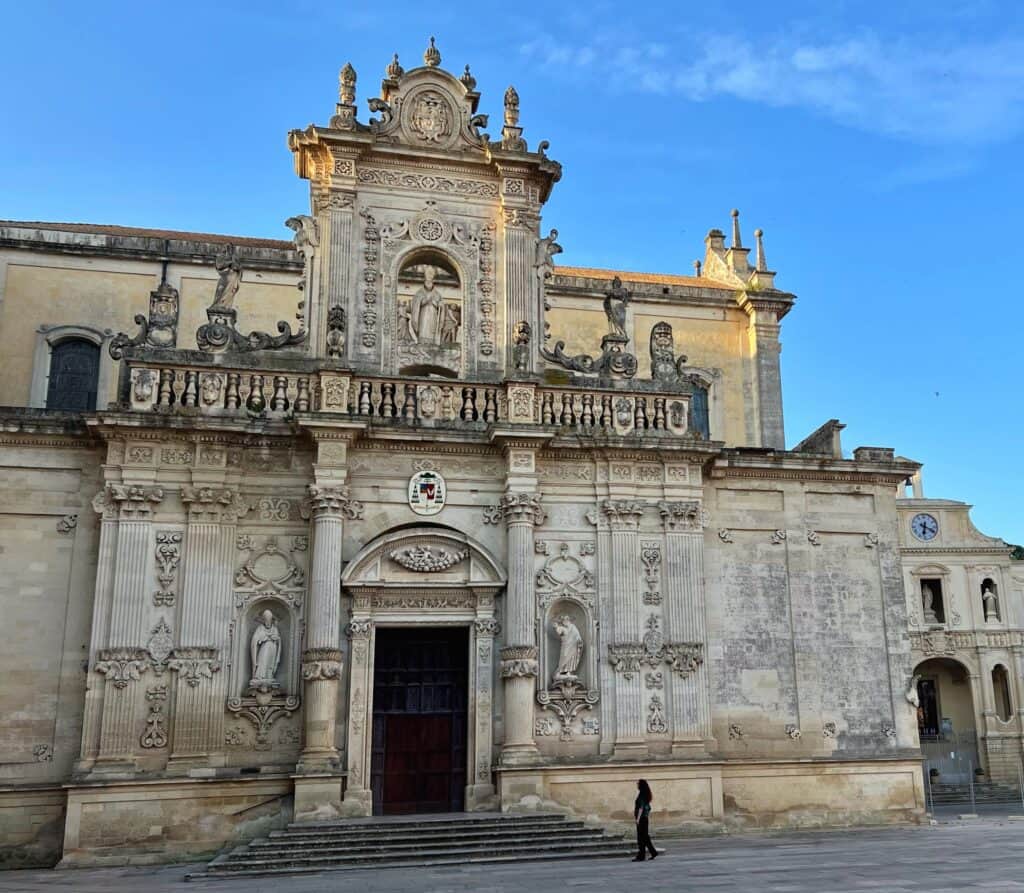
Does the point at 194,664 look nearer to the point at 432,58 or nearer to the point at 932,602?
the point at 432,58

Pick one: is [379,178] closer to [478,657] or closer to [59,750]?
[478,657]

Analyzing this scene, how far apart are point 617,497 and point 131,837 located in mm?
10306

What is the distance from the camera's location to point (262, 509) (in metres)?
18.9

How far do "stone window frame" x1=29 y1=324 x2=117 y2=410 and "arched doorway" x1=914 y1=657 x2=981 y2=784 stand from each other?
31357 millimetres

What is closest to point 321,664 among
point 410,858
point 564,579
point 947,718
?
point 410,858

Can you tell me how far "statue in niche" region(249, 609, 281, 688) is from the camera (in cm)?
1798

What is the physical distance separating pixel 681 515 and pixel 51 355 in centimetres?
1680

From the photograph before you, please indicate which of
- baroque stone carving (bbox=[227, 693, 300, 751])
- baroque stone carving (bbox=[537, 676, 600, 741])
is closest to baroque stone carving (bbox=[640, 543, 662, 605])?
baroque stone carving (bbox=[537, 676, 600, 741])

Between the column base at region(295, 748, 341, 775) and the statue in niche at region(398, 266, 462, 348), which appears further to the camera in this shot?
the statue in niche at region(398, 266, 462, 348)

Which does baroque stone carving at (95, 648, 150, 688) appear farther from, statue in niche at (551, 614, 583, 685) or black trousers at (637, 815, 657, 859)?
black trousers at (637, 815, 657, 859)

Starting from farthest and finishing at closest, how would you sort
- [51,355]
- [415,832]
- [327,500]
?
1. [51,355]
2. [327,500]
3. [415,832]

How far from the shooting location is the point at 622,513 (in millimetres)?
19969

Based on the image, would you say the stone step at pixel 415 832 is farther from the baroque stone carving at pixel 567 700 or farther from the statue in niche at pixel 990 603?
the statue in niche at pixel 990 603

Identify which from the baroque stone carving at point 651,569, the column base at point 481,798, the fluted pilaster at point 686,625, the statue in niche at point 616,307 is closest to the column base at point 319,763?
the column base at point 481,798
